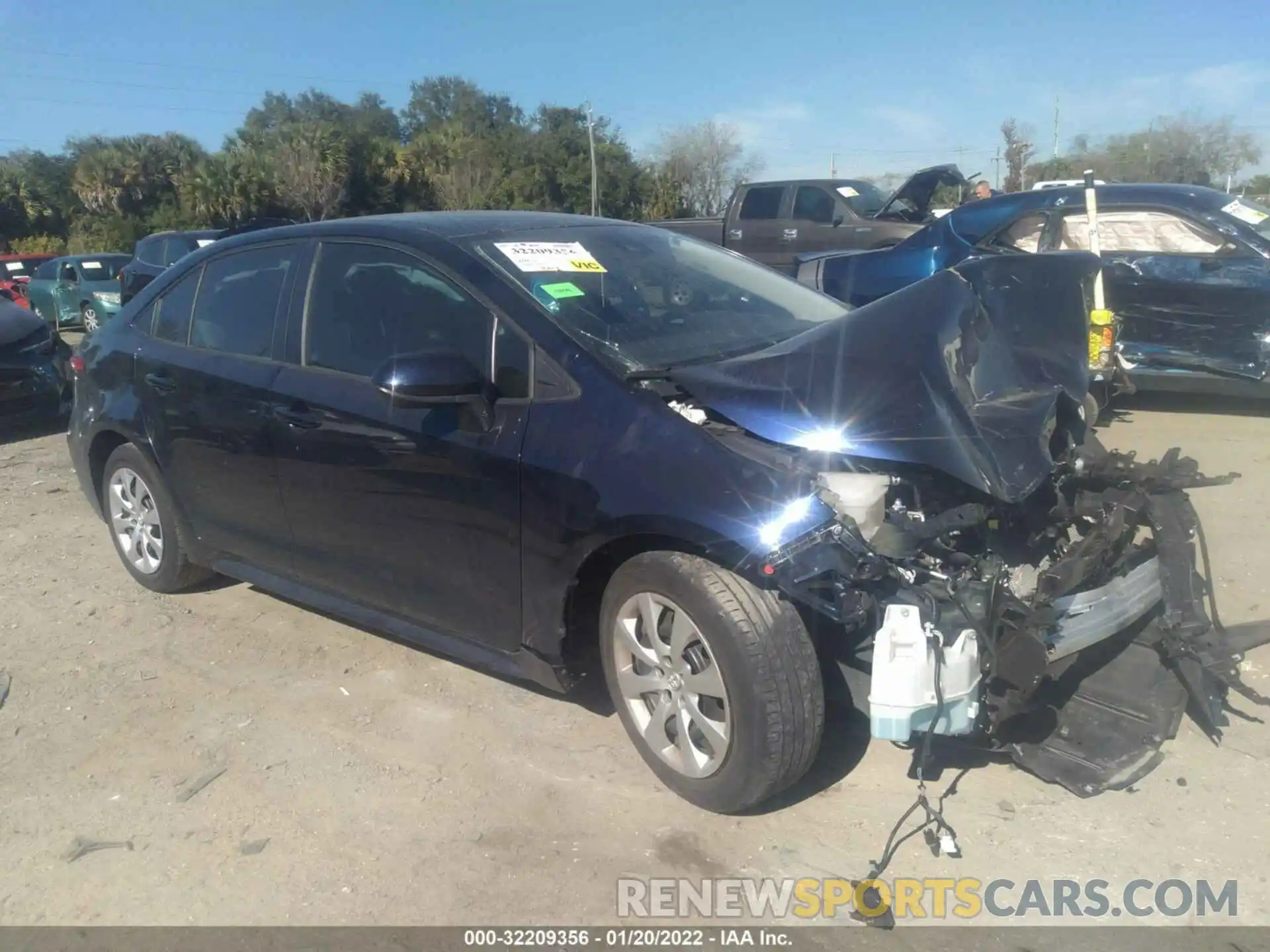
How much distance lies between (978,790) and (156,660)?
→ 3369 mm

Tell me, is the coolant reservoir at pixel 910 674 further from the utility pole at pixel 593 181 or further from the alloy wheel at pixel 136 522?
the utility pole at pixel 593 181

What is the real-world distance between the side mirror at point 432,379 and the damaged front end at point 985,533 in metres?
0.68

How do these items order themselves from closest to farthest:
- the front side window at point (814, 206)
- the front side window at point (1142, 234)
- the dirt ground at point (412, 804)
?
the dirt ground at point (412, 804)
the front side window at point (1142, 234)
the front side window at point (814, 206)

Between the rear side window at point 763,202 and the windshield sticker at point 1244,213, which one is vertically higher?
the rear side window at point 763,202

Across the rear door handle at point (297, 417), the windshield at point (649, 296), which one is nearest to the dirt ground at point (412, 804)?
the rear door handle at point (297, 417)

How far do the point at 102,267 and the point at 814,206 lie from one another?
13219 millimetres

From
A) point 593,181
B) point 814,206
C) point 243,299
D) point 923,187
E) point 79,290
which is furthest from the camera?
point 593,181

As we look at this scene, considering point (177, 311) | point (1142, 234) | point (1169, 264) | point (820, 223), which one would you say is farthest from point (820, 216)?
point (177, 311)

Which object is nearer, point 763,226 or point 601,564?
point 601,564

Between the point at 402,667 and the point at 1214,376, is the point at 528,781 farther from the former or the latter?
the point at 1214,376

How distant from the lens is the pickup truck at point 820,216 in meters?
12.1

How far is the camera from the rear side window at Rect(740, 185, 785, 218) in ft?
45.4

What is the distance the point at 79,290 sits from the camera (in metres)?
18.5

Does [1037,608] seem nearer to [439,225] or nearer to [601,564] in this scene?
[601,564]
